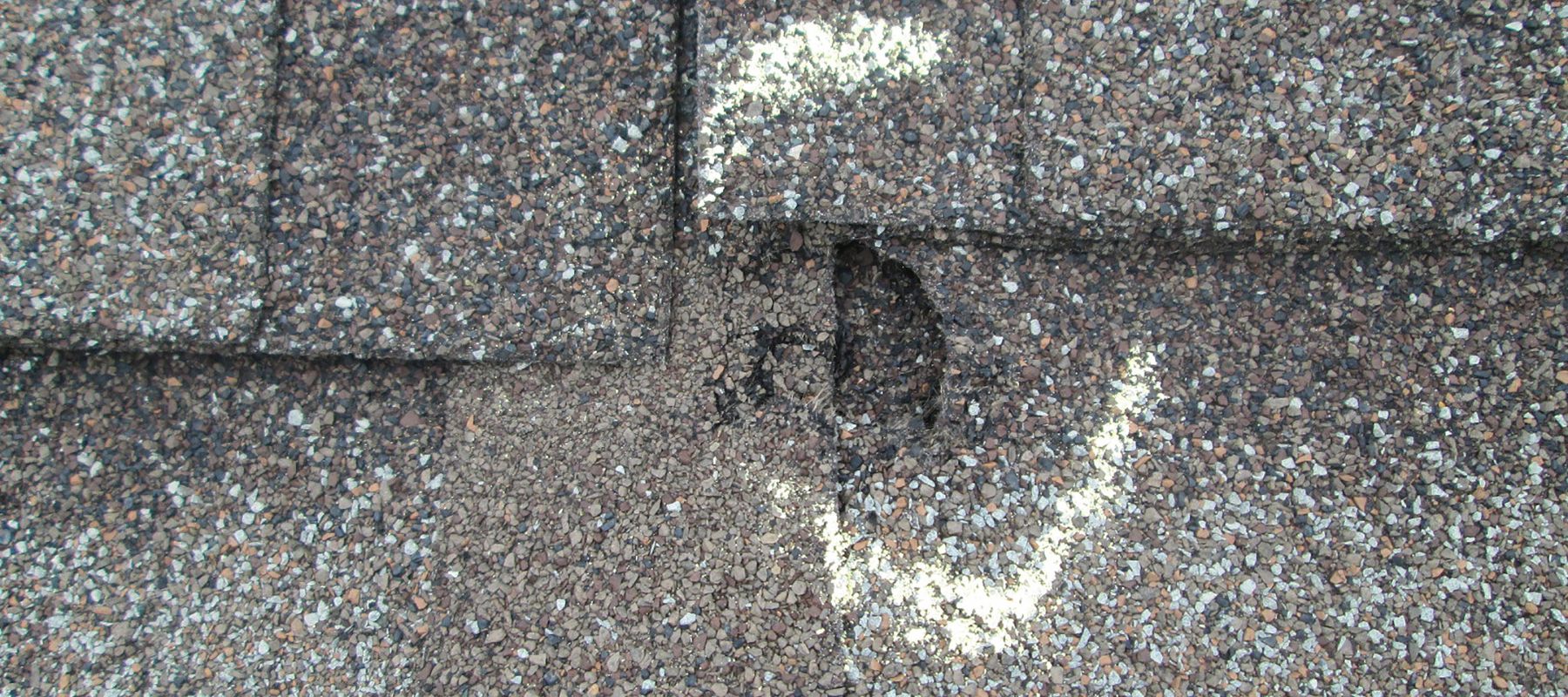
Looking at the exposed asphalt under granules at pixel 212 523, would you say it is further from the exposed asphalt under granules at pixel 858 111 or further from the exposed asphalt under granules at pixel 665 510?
the exposed asphalt under granules at pixel 858 111

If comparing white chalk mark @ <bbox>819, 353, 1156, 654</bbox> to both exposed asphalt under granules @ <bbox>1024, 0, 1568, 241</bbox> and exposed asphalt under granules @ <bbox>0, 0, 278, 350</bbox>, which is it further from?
exposed asphalt under granules @ <bbox>0, 0, 278, 350</bbox>

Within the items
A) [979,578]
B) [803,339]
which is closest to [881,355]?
[803,339]

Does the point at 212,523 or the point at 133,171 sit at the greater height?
the point at 133,171

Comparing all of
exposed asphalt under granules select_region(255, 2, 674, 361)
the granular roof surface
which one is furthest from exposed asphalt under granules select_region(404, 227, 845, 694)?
exposed asphalt under granules select_region(255, 2, 674, 361)

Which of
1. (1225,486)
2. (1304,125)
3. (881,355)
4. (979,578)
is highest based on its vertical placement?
(1304,125)

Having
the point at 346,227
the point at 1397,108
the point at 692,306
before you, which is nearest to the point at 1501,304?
the point at 1397,108

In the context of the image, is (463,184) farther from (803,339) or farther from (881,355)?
(881,355)
